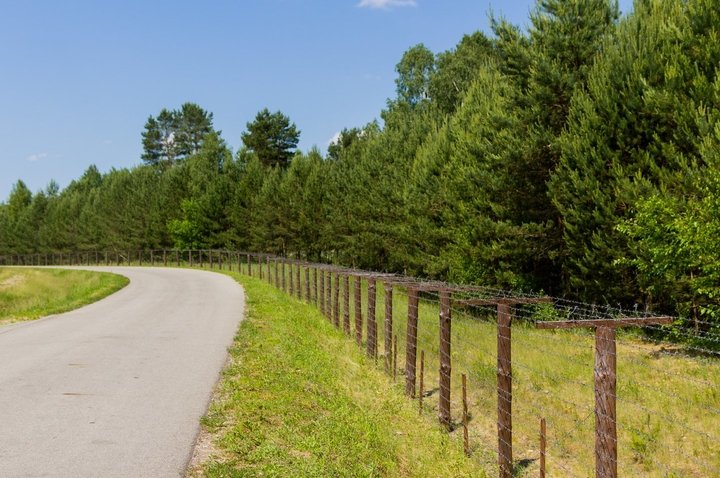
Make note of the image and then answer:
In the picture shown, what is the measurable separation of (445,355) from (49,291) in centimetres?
3402

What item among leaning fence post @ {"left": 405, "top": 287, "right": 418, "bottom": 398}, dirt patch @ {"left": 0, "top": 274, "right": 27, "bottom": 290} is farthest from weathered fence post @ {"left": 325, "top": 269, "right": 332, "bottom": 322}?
dirt patch @ {"left": 0, "top": 274, "right": 27, "bottom": 290}

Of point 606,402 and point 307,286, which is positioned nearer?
point 606,402

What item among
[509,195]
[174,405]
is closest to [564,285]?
[509,195]

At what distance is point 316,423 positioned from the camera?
6977mm

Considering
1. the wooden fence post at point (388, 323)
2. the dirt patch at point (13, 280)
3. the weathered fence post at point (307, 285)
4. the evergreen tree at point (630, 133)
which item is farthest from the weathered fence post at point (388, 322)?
the dirt patch at point (13, 280)

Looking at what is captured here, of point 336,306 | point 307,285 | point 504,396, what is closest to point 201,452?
point 504,396

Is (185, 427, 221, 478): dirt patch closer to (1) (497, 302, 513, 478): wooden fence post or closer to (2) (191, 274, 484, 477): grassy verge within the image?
(2) (191, 274, 484, 477): grassy verge

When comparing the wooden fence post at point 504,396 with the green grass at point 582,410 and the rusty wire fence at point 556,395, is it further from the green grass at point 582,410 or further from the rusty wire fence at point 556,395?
the green grass at point 582,410

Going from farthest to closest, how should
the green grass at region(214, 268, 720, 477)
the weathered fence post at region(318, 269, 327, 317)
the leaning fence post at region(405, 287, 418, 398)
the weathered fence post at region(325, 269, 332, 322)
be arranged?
the weathered fence post at region(318, 269, 327, 317), the weathered fence post at region(325, 269, 332, 322), the leaning fence post at region(405, 287, 418, 398), the green grass at region(214, 268, 720, 477)

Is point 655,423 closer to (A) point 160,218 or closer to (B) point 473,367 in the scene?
(B) point 473,367

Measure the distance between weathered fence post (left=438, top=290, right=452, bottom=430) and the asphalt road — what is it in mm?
3111

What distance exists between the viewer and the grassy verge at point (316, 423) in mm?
5723

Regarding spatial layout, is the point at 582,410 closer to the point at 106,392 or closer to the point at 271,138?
the point at 106,392

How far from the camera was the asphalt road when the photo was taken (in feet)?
18.3
